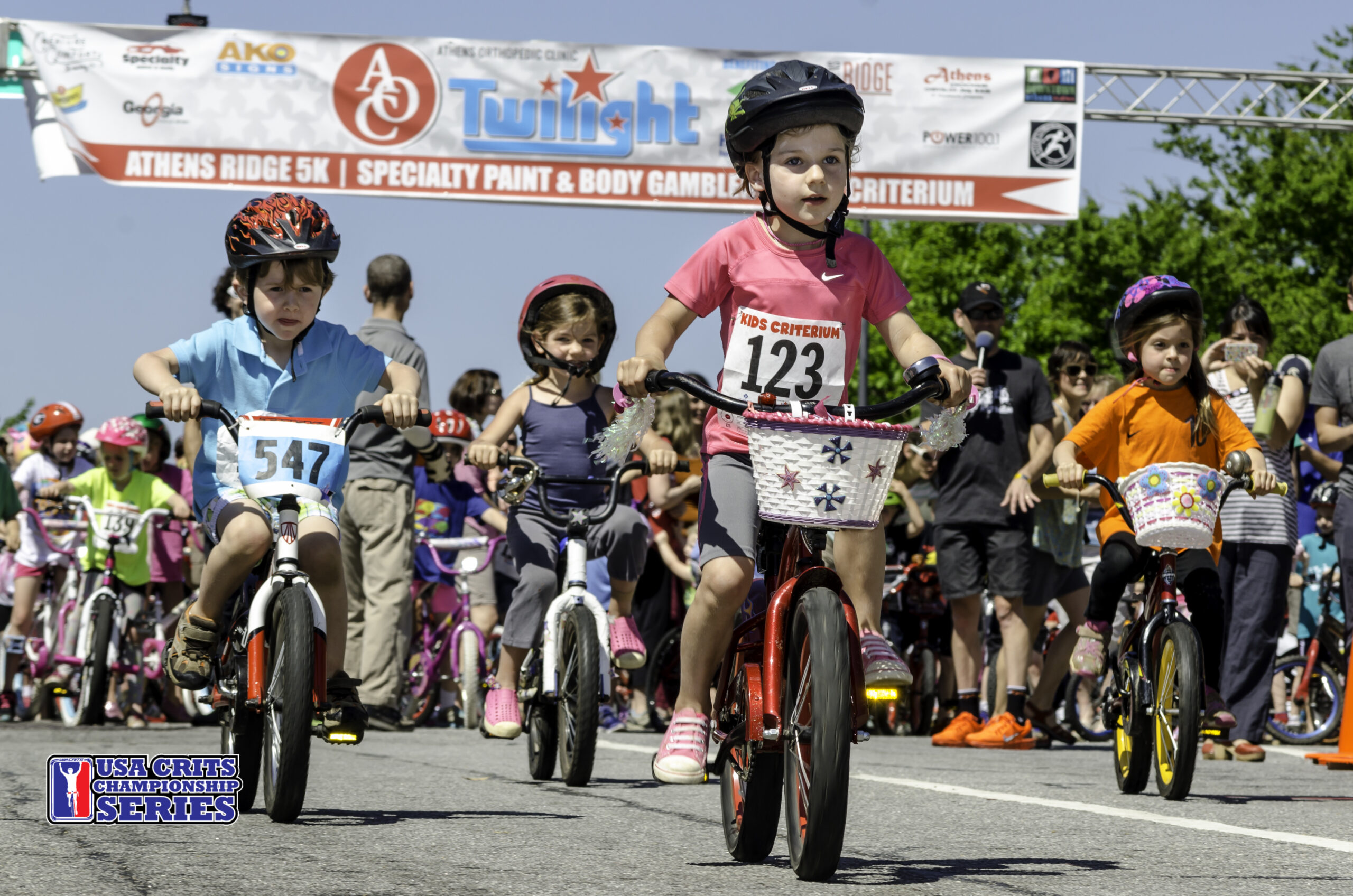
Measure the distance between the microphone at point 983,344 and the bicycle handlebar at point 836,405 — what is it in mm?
6085

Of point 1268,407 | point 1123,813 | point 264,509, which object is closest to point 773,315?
point 264,509

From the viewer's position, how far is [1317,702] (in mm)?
11164

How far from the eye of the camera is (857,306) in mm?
5062

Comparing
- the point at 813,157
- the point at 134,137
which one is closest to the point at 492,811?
the point at 813,157

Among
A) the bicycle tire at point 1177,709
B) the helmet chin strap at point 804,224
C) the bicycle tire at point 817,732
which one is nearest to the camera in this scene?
the bicycle tire at point 817,732

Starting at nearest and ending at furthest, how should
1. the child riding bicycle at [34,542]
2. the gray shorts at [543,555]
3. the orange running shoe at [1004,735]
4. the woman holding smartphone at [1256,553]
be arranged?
the gray shorts at [543,555], the woman holding smartphone at [1256,553], the orange running shoe at [1004,735], the child riding bicycle at [34,542]

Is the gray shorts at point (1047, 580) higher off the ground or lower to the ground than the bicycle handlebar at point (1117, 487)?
lower

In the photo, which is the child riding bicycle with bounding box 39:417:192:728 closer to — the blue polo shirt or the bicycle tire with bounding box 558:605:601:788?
the bicycle tire with bounding box 558:605:601:788

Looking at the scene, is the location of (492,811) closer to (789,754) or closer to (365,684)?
(789,754)

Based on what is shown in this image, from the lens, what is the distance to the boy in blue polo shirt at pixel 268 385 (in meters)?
5.60

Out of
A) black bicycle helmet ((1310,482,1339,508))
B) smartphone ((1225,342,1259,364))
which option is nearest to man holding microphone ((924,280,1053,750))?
smartphone ((1225,342,1259,364))

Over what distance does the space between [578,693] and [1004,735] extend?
158 inches

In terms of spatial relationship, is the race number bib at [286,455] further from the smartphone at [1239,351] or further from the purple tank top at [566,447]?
the smartphone at [1239,351]

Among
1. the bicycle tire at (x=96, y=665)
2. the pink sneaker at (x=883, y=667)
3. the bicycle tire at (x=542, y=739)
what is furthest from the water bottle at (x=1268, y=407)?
the bicycle tire at (x=96, y=665)
